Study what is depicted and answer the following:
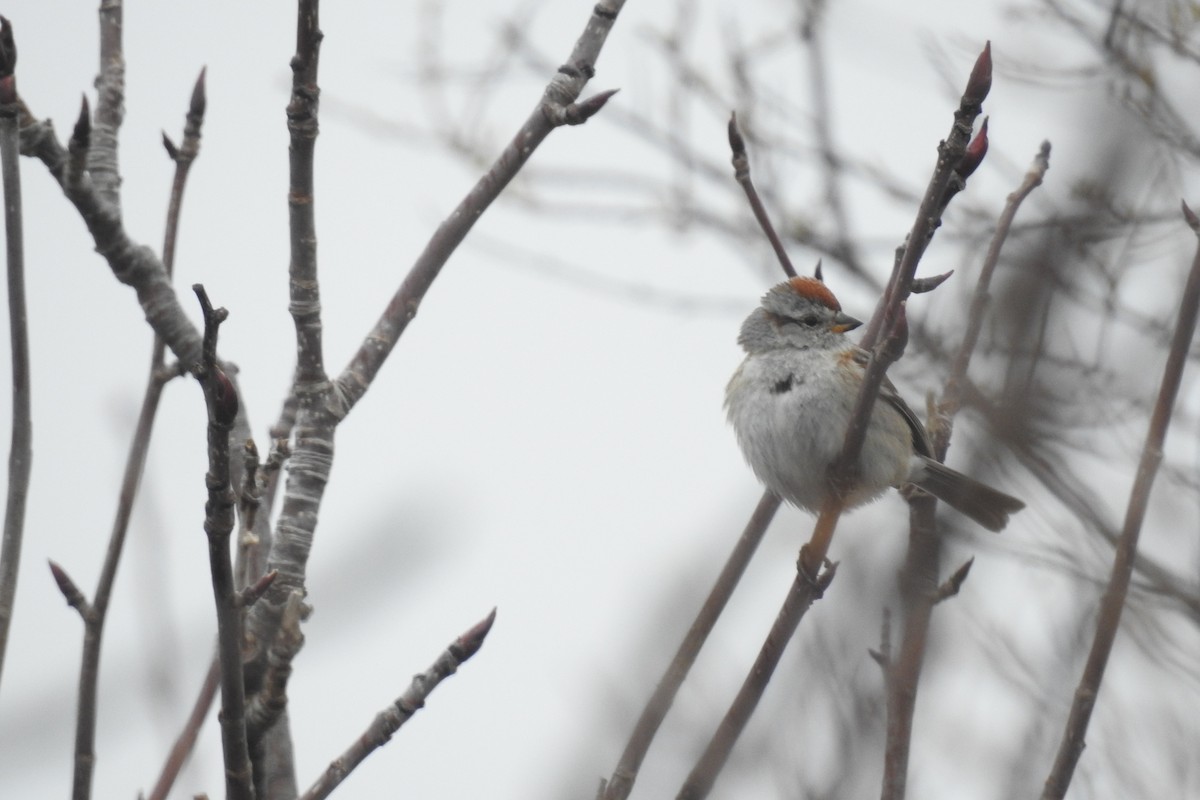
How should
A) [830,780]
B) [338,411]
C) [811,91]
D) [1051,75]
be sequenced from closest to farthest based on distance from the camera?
[830,780] < [338,411] < [1051,75] < [811,91]

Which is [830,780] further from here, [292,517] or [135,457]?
[135,457]

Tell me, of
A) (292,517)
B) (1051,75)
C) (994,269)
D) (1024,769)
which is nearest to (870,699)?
(1024,769)

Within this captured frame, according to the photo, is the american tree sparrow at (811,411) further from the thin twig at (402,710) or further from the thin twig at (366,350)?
the thin twig at (402,710)

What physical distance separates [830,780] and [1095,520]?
35.8 inches

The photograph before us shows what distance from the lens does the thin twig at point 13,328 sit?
2.53 m

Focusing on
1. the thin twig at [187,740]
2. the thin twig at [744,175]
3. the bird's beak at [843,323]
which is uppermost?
the bird's beak at [843,323]

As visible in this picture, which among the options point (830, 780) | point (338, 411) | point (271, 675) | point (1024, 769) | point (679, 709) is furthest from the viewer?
point (679, 709)

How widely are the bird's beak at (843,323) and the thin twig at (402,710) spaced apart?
363 centimetres

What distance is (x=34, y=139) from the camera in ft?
9.50

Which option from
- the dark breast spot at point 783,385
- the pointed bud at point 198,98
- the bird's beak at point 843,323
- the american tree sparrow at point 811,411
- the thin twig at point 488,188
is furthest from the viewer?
the bird's beak at point 843,323

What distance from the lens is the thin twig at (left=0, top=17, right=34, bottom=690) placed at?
2533 mm

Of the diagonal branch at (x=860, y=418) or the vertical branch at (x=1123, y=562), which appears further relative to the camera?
the vertical branch at (x=1123, y=562)

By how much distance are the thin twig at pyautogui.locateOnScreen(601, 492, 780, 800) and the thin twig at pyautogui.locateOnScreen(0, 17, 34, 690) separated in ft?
4.11

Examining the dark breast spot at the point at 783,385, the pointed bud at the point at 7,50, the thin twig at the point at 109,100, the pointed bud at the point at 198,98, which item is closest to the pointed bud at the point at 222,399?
the pointed bud at the point at 7,50
